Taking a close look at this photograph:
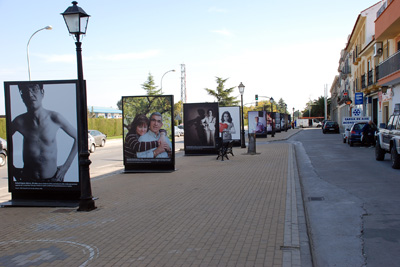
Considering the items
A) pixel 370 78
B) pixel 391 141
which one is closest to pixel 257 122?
pixel 370 78

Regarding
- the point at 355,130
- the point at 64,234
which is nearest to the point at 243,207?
the point at 64,234

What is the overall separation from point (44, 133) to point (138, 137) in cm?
489

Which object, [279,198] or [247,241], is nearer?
[247,241]

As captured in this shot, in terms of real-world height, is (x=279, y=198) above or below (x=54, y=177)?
below

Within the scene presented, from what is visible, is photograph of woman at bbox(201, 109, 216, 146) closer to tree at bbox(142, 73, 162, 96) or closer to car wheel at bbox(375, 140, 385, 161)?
car wheel at bbox(375, 140, 385, 161)

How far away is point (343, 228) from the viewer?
5.88m

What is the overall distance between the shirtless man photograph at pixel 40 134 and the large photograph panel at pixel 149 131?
479cm

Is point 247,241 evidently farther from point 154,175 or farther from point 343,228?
point 154,175

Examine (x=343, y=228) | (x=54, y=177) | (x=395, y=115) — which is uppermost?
(x=395, y=115)

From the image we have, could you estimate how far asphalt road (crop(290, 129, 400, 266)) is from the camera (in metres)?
4.71

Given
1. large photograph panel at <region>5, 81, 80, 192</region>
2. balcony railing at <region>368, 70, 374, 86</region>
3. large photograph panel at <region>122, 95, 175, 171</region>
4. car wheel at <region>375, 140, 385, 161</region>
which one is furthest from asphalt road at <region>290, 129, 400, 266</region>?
balcony railing at <region>368, 70, 374, 86</region>

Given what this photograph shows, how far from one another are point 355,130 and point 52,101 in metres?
19.4

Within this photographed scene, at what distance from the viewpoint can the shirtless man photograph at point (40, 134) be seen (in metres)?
8.01

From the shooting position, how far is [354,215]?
659cm
